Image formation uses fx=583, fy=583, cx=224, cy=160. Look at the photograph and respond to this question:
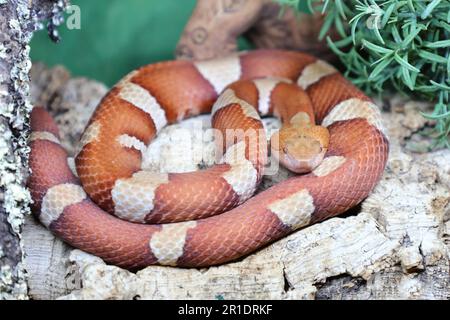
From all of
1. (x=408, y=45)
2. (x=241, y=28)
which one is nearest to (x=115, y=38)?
(x=241, y=28)

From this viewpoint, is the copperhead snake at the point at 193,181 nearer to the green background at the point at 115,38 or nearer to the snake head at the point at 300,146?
the snake head at the point at 300,146

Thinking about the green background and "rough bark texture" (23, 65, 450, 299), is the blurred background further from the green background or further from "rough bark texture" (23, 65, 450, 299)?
"rough bark texture" (23, 65, 450, 299)

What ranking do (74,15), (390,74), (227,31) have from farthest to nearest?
(227,31) → (74,15) → (390,74)

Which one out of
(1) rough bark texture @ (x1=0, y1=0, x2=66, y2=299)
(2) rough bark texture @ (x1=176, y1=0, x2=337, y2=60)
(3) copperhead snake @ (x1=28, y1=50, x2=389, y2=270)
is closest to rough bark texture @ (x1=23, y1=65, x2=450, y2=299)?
(3) copperhead snake @ (x1=28, y1=50, x2=389, y2=270)

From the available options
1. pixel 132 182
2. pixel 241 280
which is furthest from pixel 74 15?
pixel 241 280

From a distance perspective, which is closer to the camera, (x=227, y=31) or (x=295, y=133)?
(x=295, y=133)

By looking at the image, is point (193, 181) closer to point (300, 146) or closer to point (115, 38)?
point (300, 146)
